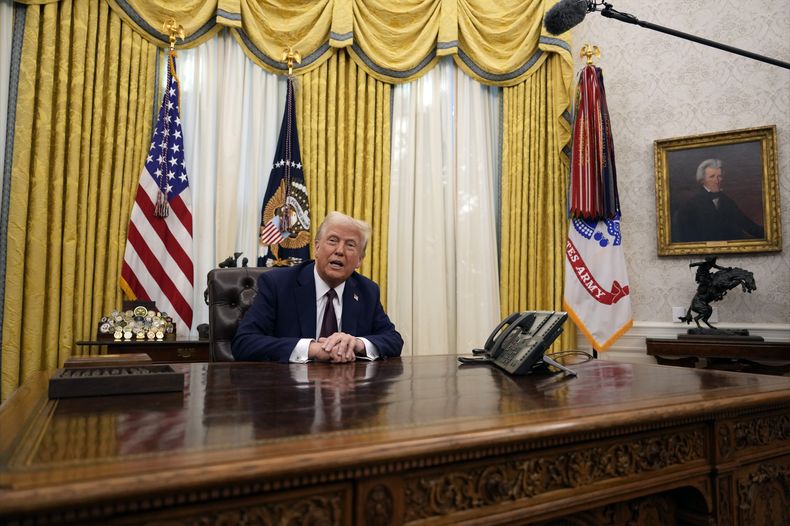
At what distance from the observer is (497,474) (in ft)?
3.43

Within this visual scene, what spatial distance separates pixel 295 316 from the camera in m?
2.59

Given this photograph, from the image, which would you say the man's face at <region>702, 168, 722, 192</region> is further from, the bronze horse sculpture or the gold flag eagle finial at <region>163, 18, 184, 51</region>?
the gold flag eagle finial at <region>163, 18, 184, 51</region>

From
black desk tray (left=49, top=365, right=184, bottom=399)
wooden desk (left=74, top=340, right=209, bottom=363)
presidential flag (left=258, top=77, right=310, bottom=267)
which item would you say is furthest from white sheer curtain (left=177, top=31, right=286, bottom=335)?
black desk tray (left=49, top=365, right=184, bottom=399)

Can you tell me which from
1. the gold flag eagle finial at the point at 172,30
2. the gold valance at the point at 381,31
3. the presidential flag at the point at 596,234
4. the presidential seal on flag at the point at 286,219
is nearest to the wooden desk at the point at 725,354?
the presidential flag at the point at 596,234

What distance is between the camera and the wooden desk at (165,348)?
139 inches

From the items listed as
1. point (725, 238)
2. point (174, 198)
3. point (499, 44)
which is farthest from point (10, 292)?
point (725, 238)

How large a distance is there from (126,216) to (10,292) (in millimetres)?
882

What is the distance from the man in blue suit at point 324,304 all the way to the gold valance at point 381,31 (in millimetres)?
2555

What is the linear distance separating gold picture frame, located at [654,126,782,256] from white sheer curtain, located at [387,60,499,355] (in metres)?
1.57

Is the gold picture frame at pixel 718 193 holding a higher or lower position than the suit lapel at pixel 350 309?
higher

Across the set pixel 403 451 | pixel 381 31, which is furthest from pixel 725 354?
pixel 403 451

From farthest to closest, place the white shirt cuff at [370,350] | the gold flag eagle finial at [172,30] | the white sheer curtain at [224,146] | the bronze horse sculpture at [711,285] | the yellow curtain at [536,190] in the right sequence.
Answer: the yellow curtain at [536,190]
the white sheer curtain at [224,146]
the bronze horse sculpture at [711,285]
the gold flag eagle finial at [172,30]
the white shirt cuff at [370,350]

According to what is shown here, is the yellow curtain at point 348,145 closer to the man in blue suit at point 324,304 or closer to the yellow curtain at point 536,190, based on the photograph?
the yellow curtain at point 536,190

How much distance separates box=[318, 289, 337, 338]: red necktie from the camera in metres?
2.64
